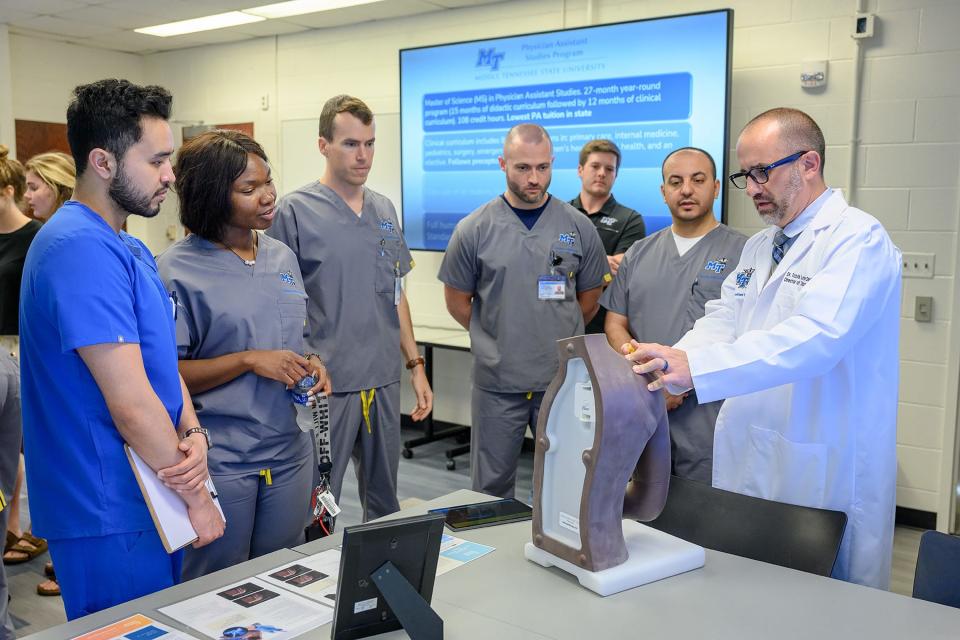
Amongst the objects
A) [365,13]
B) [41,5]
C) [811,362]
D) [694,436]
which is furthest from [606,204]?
[41,5]

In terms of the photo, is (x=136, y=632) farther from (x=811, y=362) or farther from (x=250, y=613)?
(x=811, y=362)

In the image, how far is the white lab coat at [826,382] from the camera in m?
1.67

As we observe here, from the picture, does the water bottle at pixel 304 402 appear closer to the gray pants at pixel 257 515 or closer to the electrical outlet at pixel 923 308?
the gray pants at pixel 257 515

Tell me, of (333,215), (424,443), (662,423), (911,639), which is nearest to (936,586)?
(911,639)

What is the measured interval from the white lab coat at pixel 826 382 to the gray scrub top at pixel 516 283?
1.03m

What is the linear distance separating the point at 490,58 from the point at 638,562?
381 cm

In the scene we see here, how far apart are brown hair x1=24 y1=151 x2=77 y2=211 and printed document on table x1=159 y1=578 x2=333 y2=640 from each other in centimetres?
235

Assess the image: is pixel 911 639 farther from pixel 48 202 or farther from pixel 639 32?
pixel 639 32

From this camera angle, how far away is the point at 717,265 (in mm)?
2715

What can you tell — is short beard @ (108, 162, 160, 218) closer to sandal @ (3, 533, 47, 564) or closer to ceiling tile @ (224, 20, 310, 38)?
sandal @ (3, 533, 47, 564)

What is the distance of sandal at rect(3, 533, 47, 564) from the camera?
10.7 feet

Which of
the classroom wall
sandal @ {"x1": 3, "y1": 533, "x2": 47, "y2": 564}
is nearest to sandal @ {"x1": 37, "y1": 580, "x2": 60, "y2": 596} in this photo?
sandal @ {"x1": 3, "y1": 533, "x2": 47, "y2": 564}

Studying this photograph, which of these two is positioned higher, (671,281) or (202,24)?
(202,24)

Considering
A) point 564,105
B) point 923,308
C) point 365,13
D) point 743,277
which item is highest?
point 365,13
